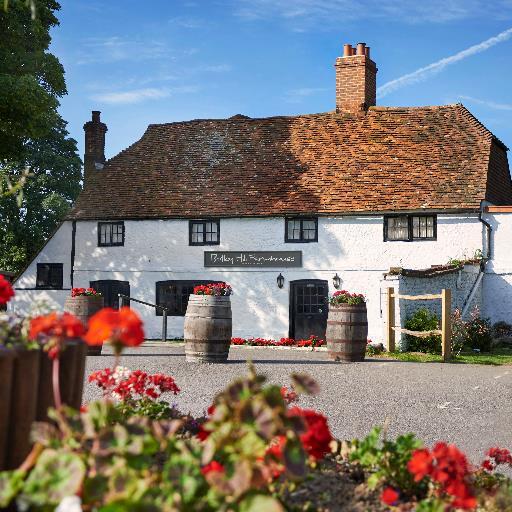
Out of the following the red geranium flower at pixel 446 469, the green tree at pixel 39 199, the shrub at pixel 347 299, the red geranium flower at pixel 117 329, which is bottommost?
the red geranium flower at pixel 446 469

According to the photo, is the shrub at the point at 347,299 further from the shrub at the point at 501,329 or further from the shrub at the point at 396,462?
the shrub at the point at 396,462

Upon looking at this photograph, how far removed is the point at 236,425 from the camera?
134 inches

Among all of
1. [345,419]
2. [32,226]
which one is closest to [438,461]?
[345,419]

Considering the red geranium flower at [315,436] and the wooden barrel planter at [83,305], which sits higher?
the wooden barrel planter at [83,305]

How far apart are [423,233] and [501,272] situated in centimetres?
258

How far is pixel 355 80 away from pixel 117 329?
81.8ft

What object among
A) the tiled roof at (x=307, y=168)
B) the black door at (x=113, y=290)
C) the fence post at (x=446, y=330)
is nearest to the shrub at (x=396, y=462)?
the fence post at (x=446, y=330)

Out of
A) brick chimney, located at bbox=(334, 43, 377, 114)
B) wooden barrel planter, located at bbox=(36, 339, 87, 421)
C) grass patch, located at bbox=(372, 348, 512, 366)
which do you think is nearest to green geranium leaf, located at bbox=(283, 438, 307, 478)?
wooden barrel planter, located at bbox=(36, 339, 87, 421)

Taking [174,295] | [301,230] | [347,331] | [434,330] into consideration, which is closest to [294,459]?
[347,331]

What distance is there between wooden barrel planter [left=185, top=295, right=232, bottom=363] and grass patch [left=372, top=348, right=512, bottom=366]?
5264 mm

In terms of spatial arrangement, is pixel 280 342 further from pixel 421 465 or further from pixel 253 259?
pixel 421 465

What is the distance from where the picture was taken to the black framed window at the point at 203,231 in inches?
1027

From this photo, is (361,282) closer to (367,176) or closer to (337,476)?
(367,176)

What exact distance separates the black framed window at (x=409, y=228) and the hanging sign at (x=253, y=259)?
288cm
